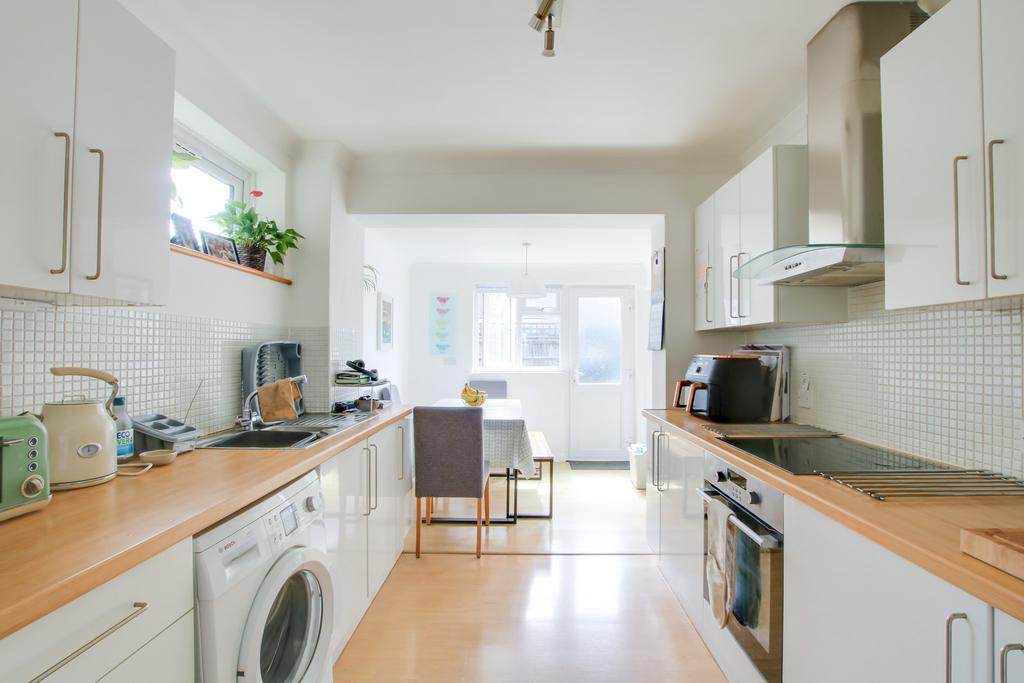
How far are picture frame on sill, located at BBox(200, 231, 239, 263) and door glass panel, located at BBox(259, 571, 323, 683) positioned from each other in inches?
59.4

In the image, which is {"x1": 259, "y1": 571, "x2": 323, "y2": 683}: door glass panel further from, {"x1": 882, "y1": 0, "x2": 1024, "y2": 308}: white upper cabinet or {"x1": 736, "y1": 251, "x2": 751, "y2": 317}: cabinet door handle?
{"x1": 736, "y1": 251, "x2": 751, "y2": 317}: cabinet door handle

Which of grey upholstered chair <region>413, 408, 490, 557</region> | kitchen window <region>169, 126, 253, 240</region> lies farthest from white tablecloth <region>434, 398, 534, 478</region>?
kitchen window <region>169, 126, 253, 240</region>

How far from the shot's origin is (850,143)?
1.61 metres

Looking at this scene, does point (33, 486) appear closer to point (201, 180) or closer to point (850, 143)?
point (201, 180)

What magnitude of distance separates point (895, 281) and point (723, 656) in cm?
145

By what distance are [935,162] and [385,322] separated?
4173 mm

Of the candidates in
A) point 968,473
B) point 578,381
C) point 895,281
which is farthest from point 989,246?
point 578,381

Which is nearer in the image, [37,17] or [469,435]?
[37,17]

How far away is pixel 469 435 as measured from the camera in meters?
2.82

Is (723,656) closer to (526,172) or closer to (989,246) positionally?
(989,246)

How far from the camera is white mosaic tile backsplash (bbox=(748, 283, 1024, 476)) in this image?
1.31 m

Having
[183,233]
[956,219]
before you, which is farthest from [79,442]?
[956,219]

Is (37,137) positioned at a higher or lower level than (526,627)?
higher

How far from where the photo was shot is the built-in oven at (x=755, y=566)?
53.2 inches
